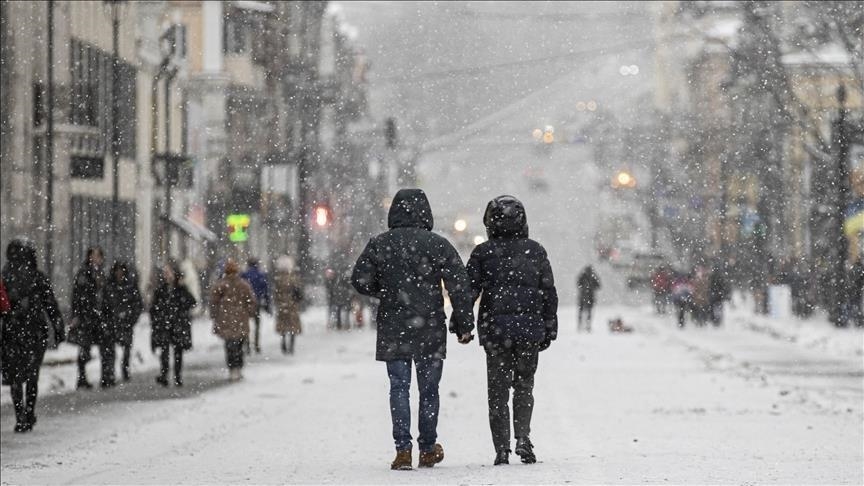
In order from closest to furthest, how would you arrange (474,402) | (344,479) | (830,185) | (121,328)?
(344,479), (474,402), (121,328), (830,185)

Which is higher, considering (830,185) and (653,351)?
(830,185)

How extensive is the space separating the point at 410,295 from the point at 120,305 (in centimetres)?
1196

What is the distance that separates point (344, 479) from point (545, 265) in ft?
5.99

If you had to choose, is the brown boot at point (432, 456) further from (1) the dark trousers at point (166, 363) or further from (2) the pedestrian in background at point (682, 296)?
(2) the pedestrian in background at point (682, 296)

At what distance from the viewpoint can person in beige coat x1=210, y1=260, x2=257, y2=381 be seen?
23.9 meters

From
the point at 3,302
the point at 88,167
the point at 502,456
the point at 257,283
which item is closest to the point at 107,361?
the point at 3,302

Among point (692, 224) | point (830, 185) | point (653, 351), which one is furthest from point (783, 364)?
point (692, 224)

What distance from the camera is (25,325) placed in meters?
16.5

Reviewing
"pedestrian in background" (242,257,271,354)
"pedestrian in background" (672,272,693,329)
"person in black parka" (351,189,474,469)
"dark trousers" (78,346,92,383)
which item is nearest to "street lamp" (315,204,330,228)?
"pedestrian in background" (672,272,693,329)

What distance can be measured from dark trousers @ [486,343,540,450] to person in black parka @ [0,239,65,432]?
5.94 m

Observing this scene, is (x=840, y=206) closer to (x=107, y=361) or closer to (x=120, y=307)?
(x=120, y=307)

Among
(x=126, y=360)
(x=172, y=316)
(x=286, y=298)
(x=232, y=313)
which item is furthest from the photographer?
(x=286, y=298)

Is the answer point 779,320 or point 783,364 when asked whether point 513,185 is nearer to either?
point 779,320

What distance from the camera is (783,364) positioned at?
28094 millimetres
